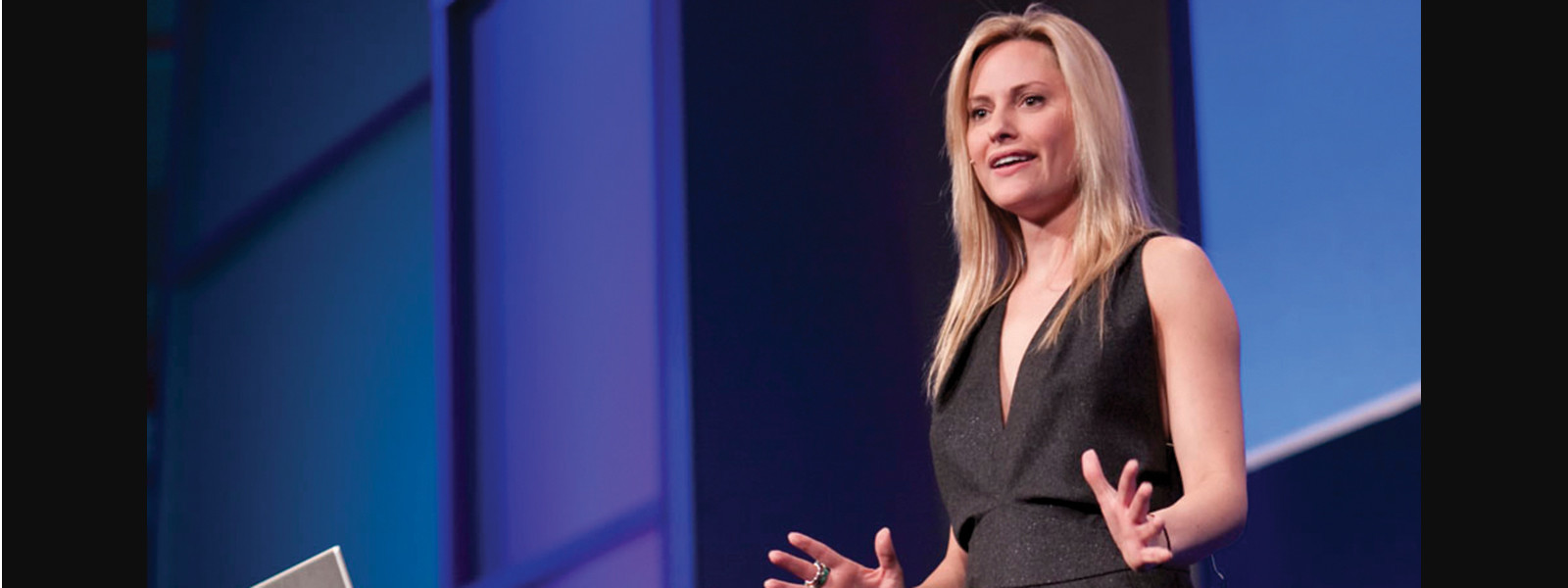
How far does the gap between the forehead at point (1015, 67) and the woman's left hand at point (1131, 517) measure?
503 mm

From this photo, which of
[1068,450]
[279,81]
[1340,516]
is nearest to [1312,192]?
[1340,516]

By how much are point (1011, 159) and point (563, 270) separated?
1058mm

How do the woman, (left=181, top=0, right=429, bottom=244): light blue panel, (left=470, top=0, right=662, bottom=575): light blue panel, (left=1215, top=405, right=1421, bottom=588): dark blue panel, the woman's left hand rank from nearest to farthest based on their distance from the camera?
1. the woman's left hand
2. the woman
3. (left=1215, top=405, right=1421, bottom=588): dark blue panel
4. (left=470, top=0, right=662, bottom=575): light blue panel
5. (left=181, top=0, right=429, bottom=244): light blue panel

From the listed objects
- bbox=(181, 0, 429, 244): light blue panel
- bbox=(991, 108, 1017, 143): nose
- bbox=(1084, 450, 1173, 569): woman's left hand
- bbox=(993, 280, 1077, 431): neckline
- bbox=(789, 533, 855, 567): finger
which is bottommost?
bbox=(789, 533, 855, 567): finger

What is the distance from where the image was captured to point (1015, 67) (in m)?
1.75

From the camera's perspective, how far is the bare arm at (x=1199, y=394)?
1.45 meters

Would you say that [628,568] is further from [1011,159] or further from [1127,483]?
[1127,483]

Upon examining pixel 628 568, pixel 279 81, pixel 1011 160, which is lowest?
pixel 628 568

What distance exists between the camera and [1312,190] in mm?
2268

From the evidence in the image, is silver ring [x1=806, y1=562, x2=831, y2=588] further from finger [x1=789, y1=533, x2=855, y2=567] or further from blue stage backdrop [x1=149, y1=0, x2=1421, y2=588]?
blue stage backdrop [x1=149, y1=0, x2=1421, y2=588]

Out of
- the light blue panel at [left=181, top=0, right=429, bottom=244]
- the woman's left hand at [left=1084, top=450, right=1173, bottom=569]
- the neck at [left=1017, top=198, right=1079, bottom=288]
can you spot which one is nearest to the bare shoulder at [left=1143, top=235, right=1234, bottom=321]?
the neck at [left=1017, top=198, right=1079, bottom=288]

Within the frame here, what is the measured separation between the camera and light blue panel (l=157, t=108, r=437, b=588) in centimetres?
329

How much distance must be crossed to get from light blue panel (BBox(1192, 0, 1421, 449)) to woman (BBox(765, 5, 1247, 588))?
597mm

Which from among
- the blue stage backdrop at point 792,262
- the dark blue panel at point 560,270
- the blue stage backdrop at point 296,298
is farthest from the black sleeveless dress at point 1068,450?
the blue stage backdrop at point 296,298
